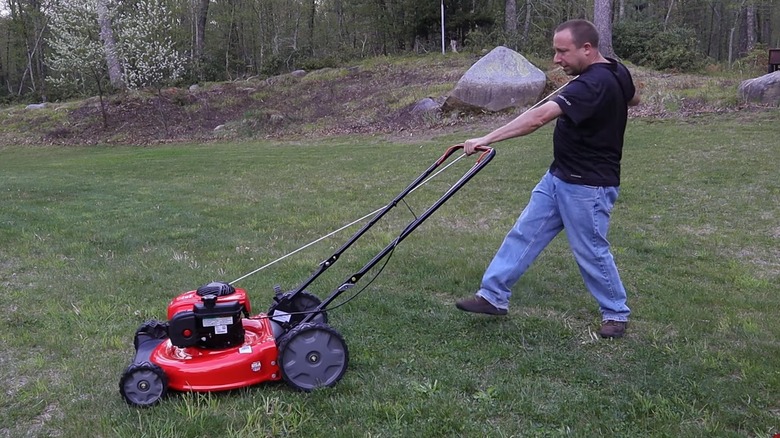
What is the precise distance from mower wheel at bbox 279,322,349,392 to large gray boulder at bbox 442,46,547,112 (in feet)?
52.0

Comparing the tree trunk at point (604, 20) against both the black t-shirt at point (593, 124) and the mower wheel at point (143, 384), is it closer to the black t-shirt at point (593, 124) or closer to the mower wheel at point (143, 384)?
the black t-shirt at point (593, 124)

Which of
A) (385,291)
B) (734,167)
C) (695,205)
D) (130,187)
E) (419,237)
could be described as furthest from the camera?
(130,187)

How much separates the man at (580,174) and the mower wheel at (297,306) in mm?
1027

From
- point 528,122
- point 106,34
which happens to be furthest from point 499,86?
point 528,122

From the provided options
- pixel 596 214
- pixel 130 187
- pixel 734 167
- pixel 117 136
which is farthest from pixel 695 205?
pixel 117 136

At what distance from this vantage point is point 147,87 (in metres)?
26.7

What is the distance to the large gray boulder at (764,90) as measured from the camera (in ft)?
51.2

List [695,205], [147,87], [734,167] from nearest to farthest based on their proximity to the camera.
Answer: [695,205], [734,167], [147,87]

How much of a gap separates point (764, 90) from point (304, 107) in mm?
14643

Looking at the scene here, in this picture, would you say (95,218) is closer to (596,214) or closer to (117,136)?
(596,214)

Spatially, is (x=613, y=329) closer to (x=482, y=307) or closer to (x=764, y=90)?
(x=482, y=307)

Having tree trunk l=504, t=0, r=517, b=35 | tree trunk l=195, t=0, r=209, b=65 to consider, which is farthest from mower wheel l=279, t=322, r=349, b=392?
tree trunk l=195, t=0, r=209, b=65

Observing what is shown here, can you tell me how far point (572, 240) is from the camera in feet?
14.2

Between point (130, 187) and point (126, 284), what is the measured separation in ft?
22.7
